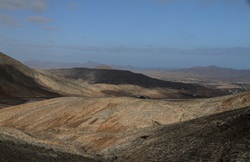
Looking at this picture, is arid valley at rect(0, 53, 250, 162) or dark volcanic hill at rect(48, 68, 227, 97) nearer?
arid valley at rect(0, 53, 250, 162)

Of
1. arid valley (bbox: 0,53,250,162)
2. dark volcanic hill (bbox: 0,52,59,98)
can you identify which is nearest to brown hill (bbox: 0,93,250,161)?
arid valley (bbox: 0,53,250,162)

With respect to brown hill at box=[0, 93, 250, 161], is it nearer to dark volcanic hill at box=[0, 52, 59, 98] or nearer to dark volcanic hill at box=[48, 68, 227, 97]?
dark volcanic hill at box=[0, 52, 59, 98]

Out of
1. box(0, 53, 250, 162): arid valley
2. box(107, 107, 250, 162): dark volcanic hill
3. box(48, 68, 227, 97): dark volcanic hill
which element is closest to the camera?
box(107, 107, 250, 162): dark volcanic hill

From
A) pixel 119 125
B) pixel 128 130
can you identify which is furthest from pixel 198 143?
pixel 119 125

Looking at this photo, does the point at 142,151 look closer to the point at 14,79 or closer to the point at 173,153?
the point at 173,153

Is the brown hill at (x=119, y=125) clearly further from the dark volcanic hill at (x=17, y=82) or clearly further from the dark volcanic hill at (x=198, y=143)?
the dark volcanic hill at (x=17, y=82)

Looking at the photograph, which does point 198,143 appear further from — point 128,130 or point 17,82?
point 17,82

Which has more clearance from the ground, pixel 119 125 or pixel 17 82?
pixel 17 82

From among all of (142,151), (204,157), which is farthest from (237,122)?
(142,151)

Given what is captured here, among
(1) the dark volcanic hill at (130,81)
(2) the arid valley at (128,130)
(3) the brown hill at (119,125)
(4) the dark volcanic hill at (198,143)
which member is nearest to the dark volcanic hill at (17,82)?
(3) the brown hill at (119,125)
